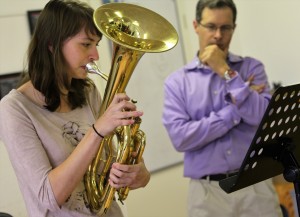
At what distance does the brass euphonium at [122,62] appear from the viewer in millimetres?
1128

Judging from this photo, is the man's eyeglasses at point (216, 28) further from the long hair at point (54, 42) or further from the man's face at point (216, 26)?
the long hair at point (54, 42)

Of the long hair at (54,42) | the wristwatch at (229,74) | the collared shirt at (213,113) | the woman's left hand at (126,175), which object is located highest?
the long hair at (54,42)

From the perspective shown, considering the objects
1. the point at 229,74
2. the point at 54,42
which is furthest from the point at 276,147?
the point at 54,42

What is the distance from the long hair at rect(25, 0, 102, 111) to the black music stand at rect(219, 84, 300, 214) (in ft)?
Result: 1.94

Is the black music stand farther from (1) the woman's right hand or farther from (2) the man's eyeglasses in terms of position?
(2) the man's eyeglasses

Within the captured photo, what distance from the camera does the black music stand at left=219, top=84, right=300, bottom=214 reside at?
3.48 ft

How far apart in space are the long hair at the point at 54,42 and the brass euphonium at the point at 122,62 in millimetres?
85

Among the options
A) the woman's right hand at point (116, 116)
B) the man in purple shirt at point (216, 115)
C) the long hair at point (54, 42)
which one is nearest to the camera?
the woman's right hand at point (116, 116)

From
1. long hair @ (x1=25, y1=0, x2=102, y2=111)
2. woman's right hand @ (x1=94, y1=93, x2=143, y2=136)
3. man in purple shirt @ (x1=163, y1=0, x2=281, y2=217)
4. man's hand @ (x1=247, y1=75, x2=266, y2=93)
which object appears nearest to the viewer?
woman's right hand @ (x1=94, y1=93, x2=143, y2=136)

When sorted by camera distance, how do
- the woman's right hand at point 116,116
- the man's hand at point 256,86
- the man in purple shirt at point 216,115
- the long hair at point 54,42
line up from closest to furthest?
1. the woman's right hand at point 116,116
2. the long hair at point 54,42
3. the man in purple shirt at point 216,115
4. the man's hand at point 256,86

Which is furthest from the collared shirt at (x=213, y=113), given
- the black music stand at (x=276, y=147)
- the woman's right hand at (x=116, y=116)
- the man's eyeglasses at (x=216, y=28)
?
the woman's right hand at (x=116, y=116)

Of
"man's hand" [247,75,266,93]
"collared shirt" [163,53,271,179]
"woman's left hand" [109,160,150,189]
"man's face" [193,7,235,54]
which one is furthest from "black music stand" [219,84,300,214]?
"man's face" [193,7,235,54]

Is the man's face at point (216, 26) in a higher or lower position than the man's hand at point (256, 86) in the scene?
higher

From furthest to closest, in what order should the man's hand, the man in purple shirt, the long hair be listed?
the man's hand < the man in purple shirt < the long hair
